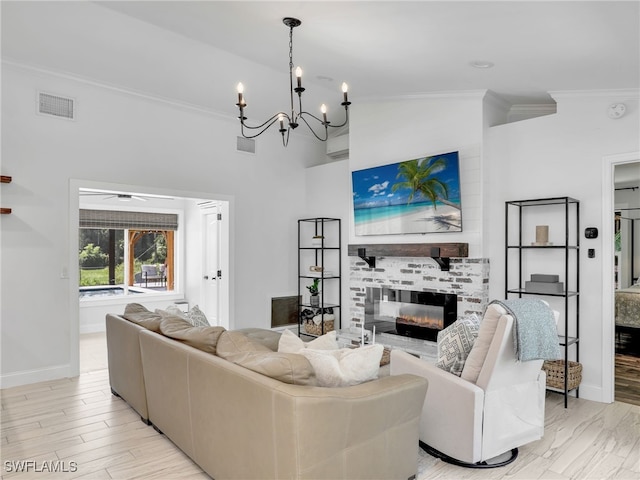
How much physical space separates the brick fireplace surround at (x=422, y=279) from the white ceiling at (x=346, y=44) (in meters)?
1.87

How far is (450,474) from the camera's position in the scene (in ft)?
8.81

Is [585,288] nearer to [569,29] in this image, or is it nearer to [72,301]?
[569,29]

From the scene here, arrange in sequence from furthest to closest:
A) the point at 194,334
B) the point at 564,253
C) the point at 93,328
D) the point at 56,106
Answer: the point at 93,328 < the point at 56,106 < the point at 564,253 < the point at 194,334

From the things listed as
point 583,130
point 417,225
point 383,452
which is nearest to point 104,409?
point 383,452

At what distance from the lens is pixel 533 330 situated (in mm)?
2684

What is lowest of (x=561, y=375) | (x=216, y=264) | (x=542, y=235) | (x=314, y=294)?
(x=561, y=375)

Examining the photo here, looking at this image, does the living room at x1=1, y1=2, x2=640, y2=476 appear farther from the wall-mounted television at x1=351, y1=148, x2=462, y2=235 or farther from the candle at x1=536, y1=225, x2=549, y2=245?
the candle at x1=536, y1=225, x2=549, y2=245

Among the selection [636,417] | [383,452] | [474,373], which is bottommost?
[636,417]

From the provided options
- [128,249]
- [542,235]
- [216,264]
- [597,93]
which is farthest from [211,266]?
[597,93]

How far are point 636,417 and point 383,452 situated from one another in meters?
2.59

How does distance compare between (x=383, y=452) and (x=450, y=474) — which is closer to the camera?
(x=383, y=452)

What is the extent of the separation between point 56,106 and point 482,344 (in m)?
4.60

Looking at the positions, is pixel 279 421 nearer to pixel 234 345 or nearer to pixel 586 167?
pixel 234 345

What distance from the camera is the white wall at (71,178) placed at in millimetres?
4383
